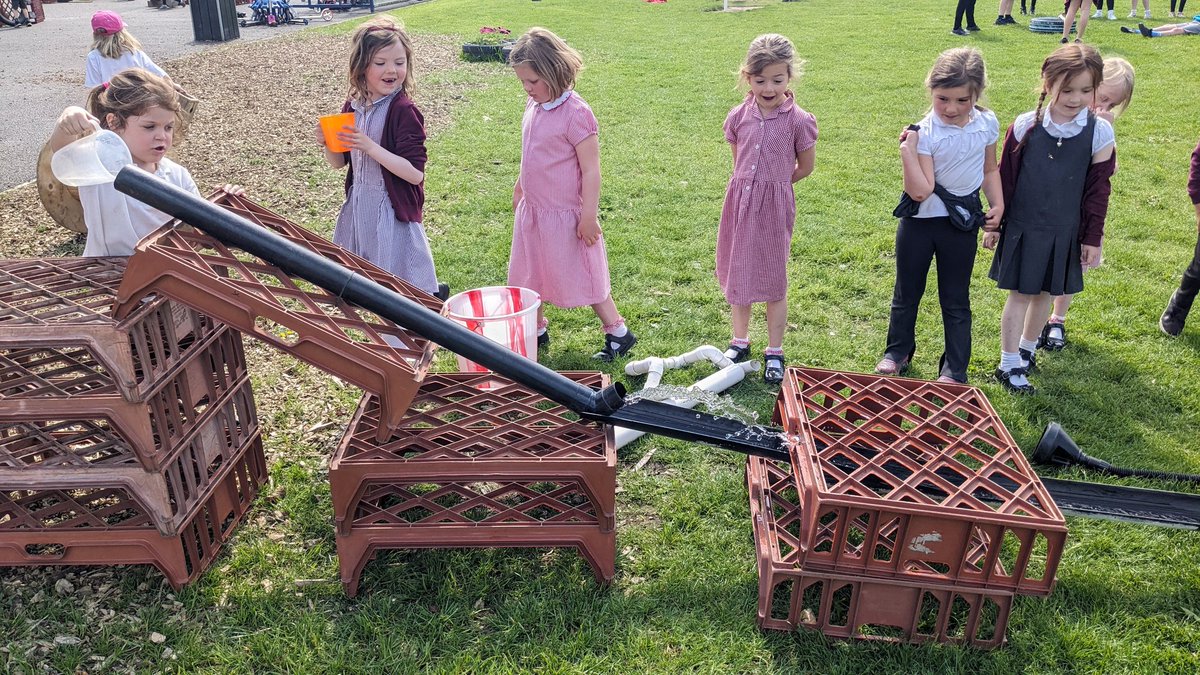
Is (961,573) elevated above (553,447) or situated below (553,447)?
below

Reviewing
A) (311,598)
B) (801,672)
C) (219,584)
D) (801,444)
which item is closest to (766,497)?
(801,444)

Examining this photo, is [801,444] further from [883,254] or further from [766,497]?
[883,254]

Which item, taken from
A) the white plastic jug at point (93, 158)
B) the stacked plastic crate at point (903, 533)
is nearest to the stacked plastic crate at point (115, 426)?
the white plastic jug at point (93, 158)

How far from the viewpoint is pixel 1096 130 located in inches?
173

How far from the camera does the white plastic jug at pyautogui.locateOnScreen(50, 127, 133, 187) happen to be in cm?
313

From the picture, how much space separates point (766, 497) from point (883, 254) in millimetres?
3794

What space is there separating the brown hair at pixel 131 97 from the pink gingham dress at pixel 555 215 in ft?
5.88

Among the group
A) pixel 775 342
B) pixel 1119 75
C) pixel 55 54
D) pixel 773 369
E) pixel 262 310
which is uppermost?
pixel 1119 75

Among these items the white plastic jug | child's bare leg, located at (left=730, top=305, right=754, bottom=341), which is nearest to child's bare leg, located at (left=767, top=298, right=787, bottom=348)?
child's bare leg, located at (left=730, top=305, right=754, bottom=341)

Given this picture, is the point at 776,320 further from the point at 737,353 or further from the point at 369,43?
the point at 369,43

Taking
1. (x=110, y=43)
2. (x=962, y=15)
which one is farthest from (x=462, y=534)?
(x=962, y=15)

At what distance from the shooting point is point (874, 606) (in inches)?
112

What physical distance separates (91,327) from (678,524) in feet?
7.52

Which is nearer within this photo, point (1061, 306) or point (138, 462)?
point (138, 462)
